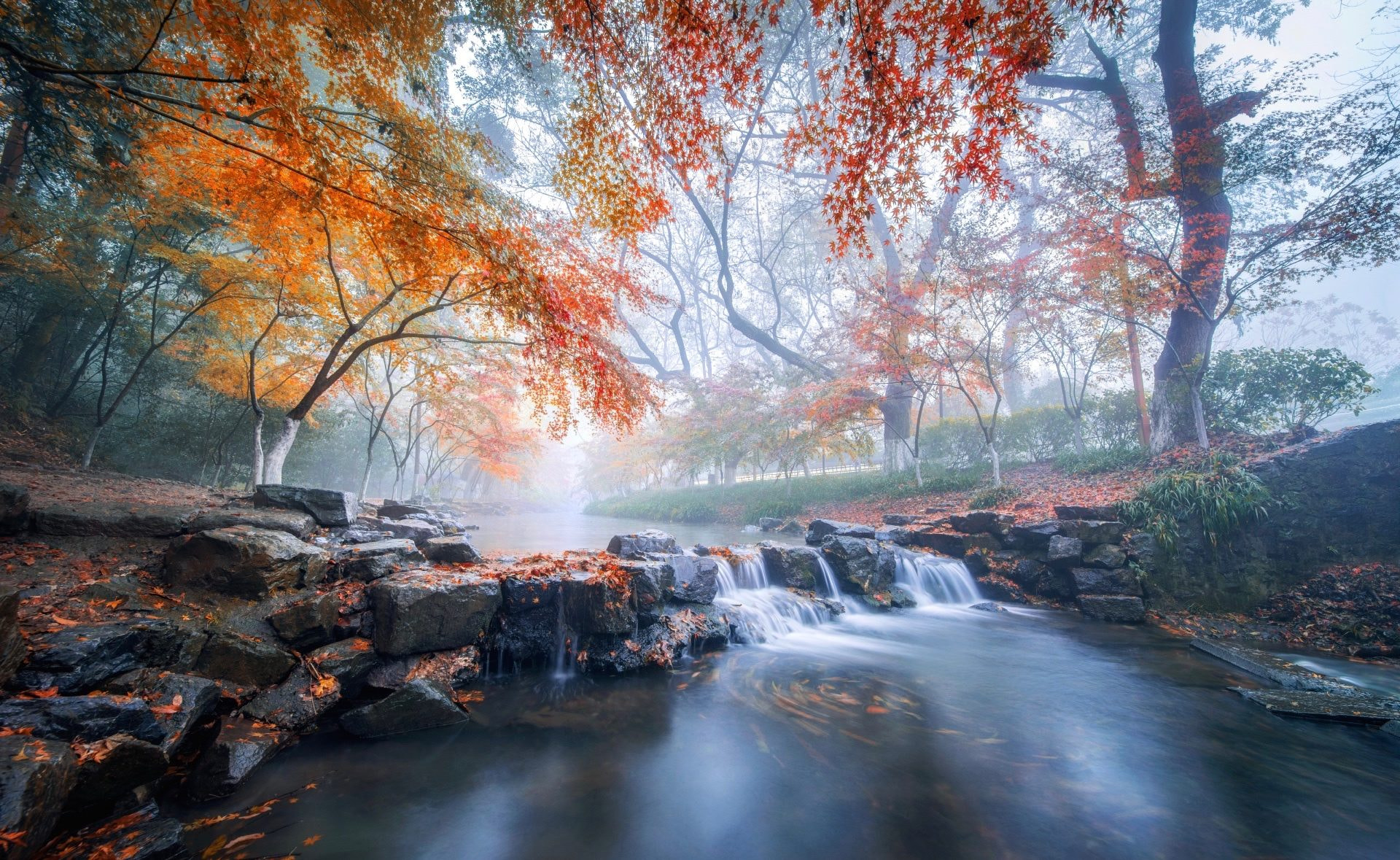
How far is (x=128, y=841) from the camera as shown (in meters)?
2.54

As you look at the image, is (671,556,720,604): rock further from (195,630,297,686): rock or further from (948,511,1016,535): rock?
(948,511,1016,535): rock

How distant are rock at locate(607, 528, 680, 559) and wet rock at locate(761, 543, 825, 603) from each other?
1.92 metres

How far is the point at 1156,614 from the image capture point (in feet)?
25.7

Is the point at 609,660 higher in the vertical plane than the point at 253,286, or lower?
lower

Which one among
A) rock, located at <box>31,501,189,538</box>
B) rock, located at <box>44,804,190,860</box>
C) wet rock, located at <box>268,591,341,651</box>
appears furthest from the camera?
rock, located at <box>31,501,189,538</box>

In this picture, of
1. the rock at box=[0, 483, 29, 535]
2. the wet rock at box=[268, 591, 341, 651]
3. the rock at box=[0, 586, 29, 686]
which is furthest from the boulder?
the rock at box=[0, 483, 29, 535]

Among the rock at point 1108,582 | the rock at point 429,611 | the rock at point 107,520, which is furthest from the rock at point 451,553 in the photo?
the rock at point 1108,582

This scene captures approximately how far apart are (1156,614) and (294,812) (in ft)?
38.0

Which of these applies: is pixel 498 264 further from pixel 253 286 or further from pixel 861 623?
pixel 253 286

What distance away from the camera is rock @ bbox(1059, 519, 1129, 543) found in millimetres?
8500

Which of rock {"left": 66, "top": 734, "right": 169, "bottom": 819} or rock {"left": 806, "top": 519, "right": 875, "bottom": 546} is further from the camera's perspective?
rock {"left": 806, "top": 519, "right": 875, "bottom": 546}

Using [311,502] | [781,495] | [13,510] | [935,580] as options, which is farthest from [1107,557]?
[781,495]

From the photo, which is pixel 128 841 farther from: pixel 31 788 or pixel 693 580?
pixel 693 580

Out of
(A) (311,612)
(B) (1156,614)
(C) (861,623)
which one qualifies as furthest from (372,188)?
(B) (1156,614)
